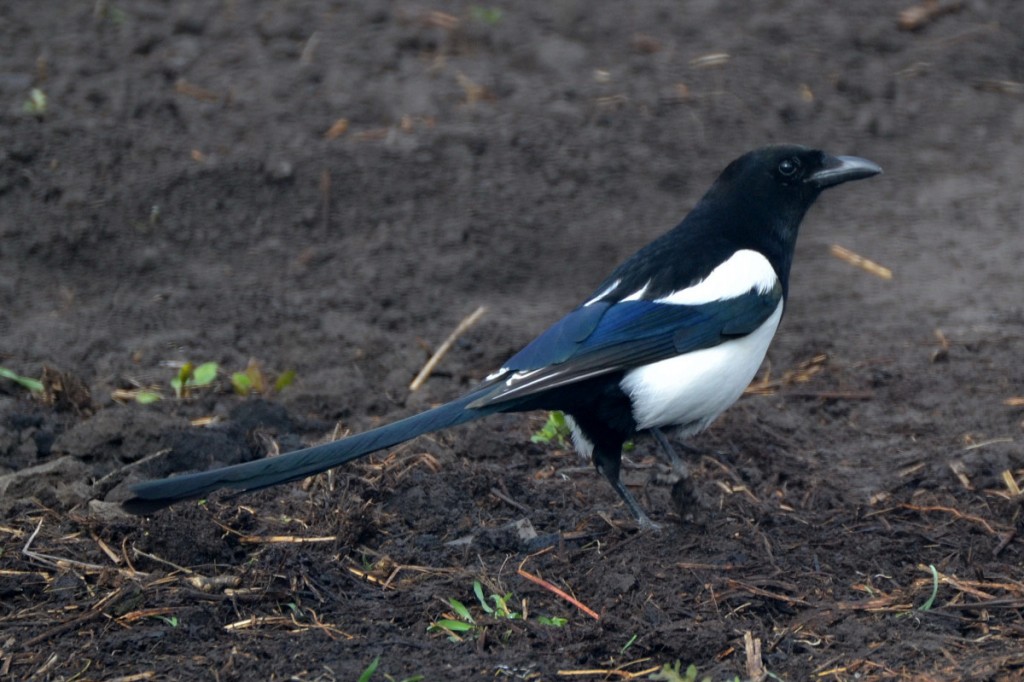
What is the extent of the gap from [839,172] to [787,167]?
6.6 inches

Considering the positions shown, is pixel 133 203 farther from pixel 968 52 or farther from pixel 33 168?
pixel 968 52

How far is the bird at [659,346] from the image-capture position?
3268mm

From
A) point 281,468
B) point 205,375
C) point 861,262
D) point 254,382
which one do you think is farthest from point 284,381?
point 861,262

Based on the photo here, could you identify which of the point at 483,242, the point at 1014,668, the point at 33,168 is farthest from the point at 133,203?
the point at 1014,668

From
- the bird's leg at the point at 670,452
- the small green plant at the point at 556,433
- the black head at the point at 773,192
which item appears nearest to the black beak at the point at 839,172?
the black head at the point at 773,192

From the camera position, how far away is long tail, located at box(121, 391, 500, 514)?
2.94 meters

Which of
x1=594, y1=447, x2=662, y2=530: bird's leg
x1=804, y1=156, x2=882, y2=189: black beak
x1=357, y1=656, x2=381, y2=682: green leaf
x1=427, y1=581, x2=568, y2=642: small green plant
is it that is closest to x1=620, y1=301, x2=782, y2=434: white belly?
x1=594, y1=447, x2=662, y2=530: bird's leg

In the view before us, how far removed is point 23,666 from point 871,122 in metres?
4.66

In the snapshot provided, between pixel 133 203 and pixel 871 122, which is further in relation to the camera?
pixel 871 122

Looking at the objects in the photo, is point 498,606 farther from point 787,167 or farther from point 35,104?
point 35,104

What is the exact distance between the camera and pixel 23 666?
2.73 meters

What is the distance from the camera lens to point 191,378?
4.48 metres

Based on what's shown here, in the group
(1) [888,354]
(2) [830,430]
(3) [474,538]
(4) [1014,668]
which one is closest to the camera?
(4) [1014,668]

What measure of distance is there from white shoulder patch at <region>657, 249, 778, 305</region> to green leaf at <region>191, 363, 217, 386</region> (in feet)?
5.46
